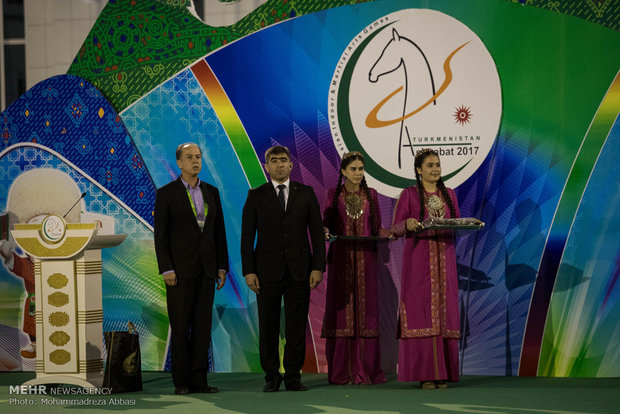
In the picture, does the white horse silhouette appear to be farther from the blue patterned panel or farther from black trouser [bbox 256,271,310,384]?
the blue patterned panel

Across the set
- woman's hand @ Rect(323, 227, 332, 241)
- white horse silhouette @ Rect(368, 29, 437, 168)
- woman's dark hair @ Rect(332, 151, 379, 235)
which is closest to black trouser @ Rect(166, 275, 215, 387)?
woman's hand @ Rect(323, 227, 332, 241)

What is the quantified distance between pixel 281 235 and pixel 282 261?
0.17m

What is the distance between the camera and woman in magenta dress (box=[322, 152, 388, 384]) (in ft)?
18.6

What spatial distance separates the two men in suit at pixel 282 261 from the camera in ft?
17.2

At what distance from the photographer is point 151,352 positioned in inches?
255

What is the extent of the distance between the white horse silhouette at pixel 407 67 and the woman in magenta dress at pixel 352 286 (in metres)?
0.60

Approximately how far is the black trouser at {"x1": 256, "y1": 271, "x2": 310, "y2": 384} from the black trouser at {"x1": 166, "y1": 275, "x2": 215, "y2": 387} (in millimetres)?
362

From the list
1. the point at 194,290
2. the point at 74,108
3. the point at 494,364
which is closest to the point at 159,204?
the point at 194,290

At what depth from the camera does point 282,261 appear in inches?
206

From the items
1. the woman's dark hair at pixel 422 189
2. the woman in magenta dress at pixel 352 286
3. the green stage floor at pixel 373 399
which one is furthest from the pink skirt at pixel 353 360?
the woman's dark hair at pixel 422 189

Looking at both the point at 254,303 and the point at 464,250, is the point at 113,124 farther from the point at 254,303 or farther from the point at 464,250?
the point at 464,250

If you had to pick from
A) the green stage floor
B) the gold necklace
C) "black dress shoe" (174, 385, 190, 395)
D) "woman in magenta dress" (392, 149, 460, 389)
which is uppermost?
the gold necklace

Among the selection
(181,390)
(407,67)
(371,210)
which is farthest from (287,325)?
(407,67)

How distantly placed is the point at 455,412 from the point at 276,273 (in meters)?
1.45
